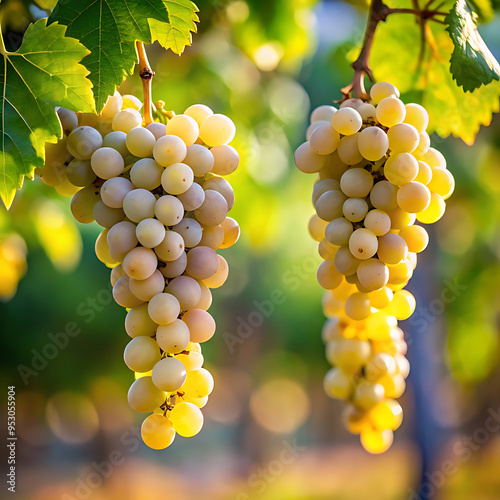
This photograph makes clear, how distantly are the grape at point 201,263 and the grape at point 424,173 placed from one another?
223 mm

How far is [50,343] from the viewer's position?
5020 mm

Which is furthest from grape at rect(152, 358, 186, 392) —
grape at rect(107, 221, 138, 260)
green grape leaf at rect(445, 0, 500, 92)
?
green grape leaf at rect(445, 0, 500, 92)

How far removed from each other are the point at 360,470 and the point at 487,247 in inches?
163

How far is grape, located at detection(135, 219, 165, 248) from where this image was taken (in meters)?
0.47

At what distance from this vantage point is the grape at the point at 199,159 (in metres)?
0.50

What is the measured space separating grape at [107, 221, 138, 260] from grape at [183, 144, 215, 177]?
0.26 feet

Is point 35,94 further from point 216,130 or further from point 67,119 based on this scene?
point 216,130

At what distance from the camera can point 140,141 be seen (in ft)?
1.65

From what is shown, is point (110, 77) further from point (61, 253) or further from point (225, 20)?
point (61, 253)
